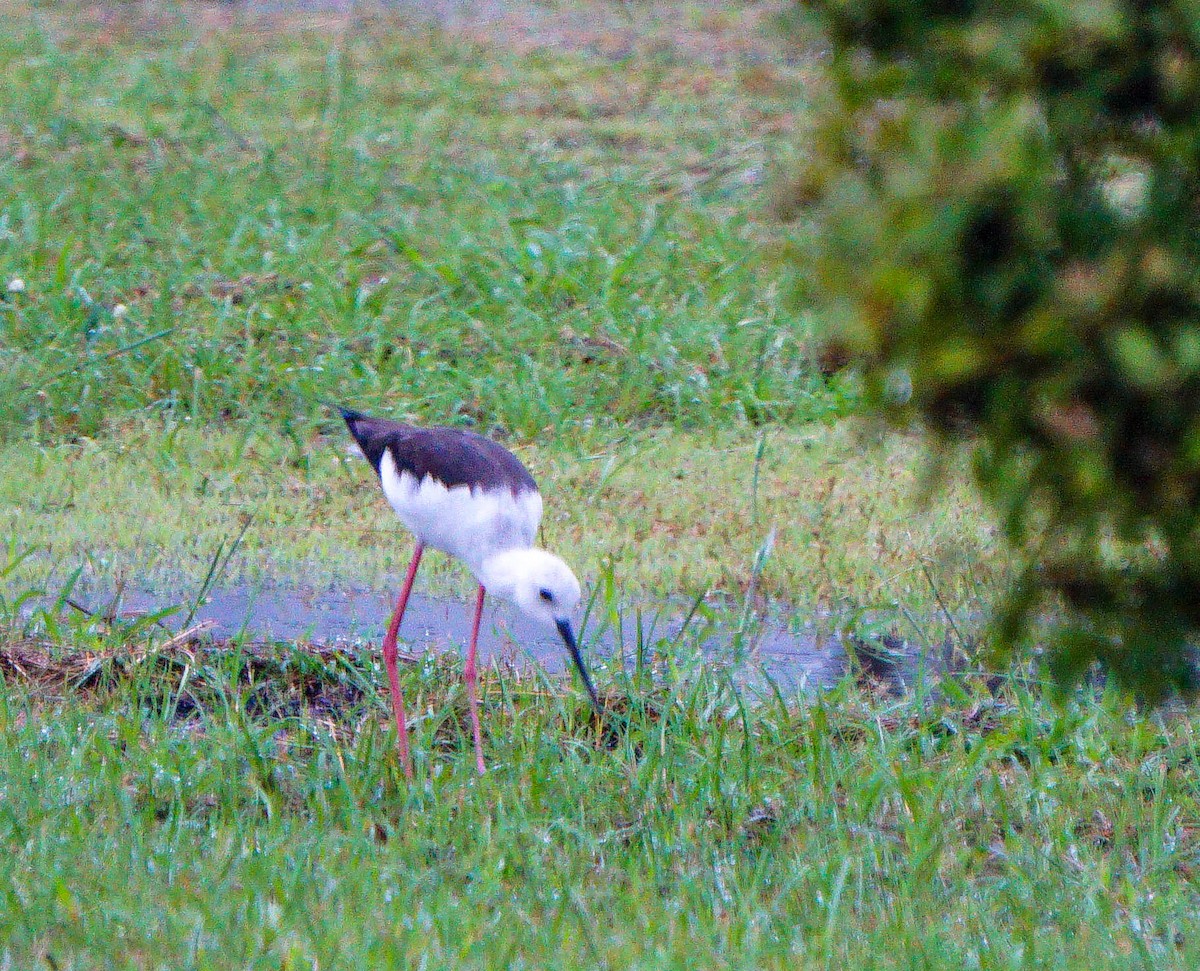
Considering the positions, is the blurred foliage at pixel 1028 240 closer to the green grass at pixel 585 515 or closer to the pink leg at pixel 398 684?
the pink leg at pixel 398 684

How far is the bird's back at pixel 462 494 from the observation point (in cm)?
468

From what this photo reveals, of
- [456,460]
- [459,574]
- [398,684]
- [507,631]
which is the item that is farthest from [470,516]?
[459,574]

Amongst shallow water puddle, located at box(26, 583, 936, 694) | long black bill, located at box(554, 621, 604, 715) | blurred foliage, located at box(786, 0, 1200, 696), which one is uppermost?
blurred foliage, located at box(786, 0, 1200, 696)

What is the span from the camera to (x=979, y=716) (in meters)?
4.65

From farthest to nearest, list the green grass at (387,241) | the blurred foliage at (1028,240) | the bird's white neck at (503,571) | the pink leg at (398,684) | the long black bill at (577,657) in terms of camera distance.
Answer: the green grass at (387,241) → the bird's white neck at (503,571) → the long black bill at (577,657) → the pink leg at (398,684) → the blurred foliage at (1028,240)

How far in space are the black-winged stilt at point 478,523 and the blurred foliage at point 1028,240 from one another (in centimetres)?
213

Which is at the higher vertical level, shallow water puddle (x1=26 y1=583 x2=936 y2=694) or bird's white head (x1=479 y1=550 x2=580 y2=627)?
bird's white head (x1=479 y1=550 x2=580 y2=627)

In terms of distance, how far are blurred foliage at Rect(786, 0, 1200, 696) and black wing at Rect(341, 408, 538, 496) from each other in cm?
228

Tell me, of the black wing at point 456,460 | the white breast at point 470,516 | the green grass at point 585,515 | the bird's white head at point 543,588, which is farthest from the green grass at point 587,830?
the green grass at point 585,515

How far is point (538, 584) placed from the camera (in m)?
4.55

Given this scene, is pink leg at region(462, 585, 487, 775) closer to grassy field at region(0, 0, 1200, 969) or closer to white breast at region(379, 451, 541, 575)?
grassy field at region(0, 0, 1200, 969)

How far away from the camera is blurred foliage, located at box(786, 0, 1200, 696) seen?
7.22ft

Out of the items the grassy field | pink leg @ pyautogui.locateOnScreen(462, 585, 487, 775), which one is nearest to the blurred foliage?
the grassy field

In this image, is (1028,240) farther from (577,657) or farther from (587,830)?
(577,657)
